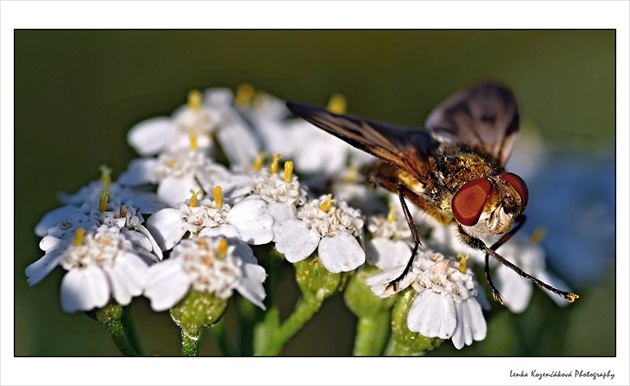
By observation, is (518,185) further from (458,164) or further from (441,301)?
(441,301)

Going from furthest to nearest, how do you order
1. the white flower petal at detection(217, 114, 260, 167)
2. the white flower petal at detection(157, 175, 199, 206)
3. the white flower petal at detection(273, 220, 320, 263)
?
the white flower petal at detection(217, 114, 260, 167) < the white flower petal at detection(157, 175, 199, 206) < the white flower petal at detection(273, 220, 320, 263)

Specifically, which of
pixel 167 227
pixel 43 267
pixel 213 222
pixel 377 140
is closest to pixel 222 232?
pixel 213 222

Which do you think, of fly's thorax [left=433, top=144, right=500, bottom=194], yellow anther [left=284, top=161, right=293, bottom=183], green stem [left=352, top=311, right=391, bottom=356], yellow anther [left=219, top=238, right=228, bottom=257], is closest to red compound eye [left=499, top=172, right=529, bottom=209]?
fly's thorax [left=433, top=144, right=500, bottom=194]

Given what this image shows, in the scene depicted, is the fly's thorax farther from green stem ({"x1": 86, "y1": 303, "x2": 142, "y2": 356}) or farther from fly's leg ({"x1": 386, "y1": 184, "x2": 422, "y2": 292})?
→ green stem ({"x1": 86, "y1": 303, "x2": 142, "y2": 356})

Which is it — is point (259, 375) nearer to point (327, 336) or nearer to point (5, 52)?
point (327, 336)

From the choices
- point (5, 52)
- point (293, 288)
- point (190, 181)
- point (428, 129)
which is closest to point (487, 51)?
point (428, 129)

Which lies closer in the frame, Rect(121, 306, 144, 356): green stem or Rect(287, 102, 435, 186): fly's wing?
Rect(121, 306, 144, 356): green stem
